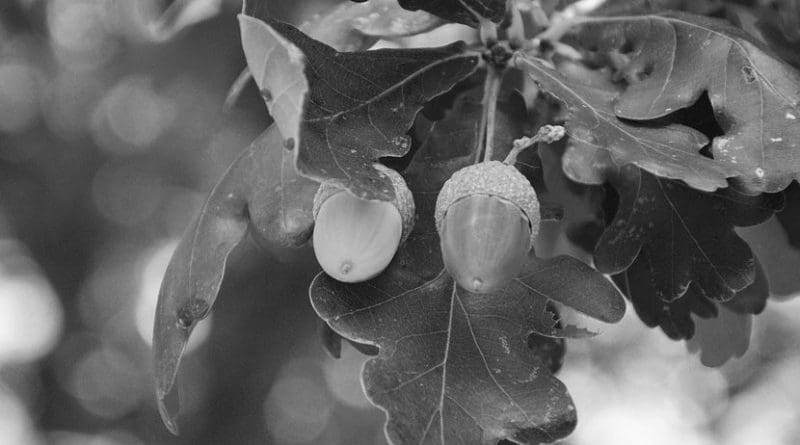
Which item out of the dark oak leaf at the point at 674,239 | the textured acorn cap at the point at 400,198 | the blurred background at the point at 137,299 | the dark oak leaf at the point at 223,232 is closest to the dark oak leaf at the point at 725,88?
the dark oak leaf at the point at 674,239

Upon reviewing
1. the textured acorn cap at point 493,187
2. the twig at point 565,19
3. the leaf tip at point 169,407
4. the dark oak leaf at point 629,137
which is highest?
the dark oak leaf at point 629,137

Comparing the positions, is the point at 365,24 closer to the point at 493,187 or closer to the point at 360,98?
the point at 360,98

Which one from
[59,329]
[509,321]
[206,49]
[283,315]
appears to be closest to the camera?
[509,321]

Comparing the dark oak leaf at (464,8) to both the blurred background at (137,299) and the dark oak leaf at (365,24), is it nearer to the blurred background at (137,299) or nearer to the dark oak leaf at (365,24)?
the dark oak leaf at (365,24)

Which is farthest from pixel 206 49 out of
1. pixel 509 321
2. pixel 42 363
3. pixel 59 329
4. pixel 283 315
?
pixel 42 363

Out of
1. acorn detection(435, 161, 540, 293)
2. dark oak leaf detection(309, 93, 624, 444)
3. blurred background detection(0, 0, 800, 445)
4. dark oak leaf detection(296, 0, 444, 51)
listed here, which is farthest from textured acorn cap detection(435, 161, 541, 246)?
blurred background detection(0, 0, 800, 445)

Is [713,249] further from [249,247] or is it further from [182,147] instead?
[182,147]
